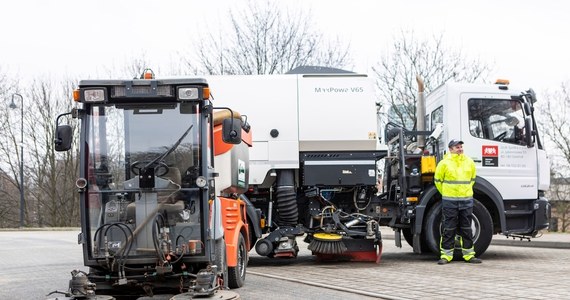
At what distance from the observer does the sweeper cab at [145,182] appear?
22.9 ft

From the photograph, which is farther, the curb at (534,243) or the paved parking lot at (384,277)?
the curb at (534,243)

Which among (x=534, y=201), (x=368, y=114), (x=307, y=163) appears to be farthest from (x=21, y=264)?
(x=534, y=201)

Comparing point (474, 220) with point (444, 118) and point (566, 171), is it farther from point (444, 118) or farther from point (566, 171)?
point (566, 171)

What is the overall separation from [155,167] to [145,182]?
7.4 inches

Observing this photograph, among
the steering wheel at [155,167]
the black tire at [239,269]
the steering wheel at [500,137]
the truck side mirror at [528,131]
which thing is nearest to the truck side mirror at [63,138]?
the steering wheel at [155,167]

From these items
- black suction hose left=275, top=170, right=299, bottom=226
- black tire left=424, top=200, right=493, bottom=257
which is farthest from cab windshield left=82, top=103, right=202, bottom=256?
black tire left=424, top=200, right=493, bottom=257

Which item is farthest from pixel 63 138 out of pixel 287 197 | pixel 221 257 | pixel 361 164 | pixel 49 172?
pixel 49 172

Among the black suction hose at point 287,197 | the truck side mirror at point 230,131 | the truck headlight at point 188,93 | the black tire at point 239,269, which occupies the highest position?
the truck headlight at point 188,93

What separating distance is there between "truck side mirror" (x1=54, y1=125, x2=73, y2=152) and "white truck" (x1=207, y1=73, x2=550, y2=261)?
194 inches

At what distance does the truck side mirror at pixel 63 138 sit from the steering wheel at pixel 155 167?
0.69 m

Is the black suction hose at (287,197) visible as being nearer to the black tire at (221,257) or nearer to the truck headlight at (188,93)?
the black tire at (221,257)

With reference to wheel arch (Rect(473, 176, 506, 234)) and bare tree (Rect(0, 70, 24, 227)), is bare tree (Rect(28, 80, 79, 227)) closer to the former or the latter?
bare tree (Rect(0, 70, 24, 227))

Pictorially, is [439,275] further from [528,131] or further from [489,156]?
[528,131]

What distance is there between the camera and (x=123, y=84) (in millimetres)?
7074
